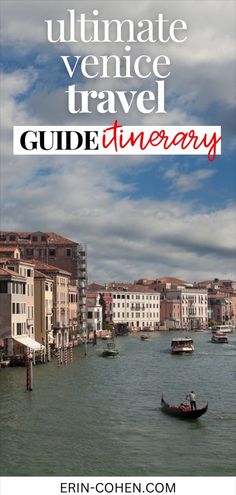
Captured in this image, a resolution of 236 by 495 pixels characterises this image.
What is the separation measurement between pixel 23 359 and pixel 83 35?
29.4 metres

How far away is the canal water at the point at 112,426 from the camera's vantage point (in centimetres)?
1764

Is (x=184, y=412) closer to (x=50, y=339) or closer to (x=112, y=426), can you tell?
(x=112, y=426)

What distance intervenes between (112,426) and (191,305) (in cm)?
11595

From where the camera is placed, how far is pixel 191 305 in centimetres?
13762

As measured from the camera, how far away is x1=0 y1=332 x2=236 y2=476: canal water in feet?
57.9

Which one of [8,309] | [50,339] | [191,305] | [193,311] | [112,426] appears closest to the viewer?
[112,426]

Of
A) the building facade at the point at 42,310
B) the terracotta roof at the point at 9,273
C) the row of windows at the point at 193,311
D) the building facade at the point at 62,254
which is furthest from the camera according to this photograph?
the row of windows at the point at 193,311

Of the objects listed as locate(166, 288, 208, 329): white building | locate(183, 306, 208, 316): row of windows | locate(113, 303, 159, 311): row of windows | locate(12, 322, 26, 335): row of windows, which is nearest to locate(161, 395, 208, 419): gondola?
locate(12, 322, 26, 335): row of windows

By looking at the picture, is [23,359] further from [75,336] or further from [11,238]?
[11,238]

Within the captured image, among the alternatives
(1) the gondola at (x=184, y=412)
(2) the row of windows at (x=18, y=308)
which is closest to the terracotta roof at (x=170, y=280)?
(2) the row of windows at (x=18, y=308)

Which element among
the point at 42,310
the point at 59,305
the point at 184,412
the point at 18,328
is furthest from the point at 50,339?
the point at 184,412

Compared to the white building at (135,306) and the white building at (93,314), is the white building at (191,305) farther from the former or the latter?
the white building at (93,314)

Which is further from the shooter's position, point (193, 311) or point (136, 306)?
point (193, 311)

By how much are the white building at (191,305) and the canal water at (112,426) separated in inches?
3675
